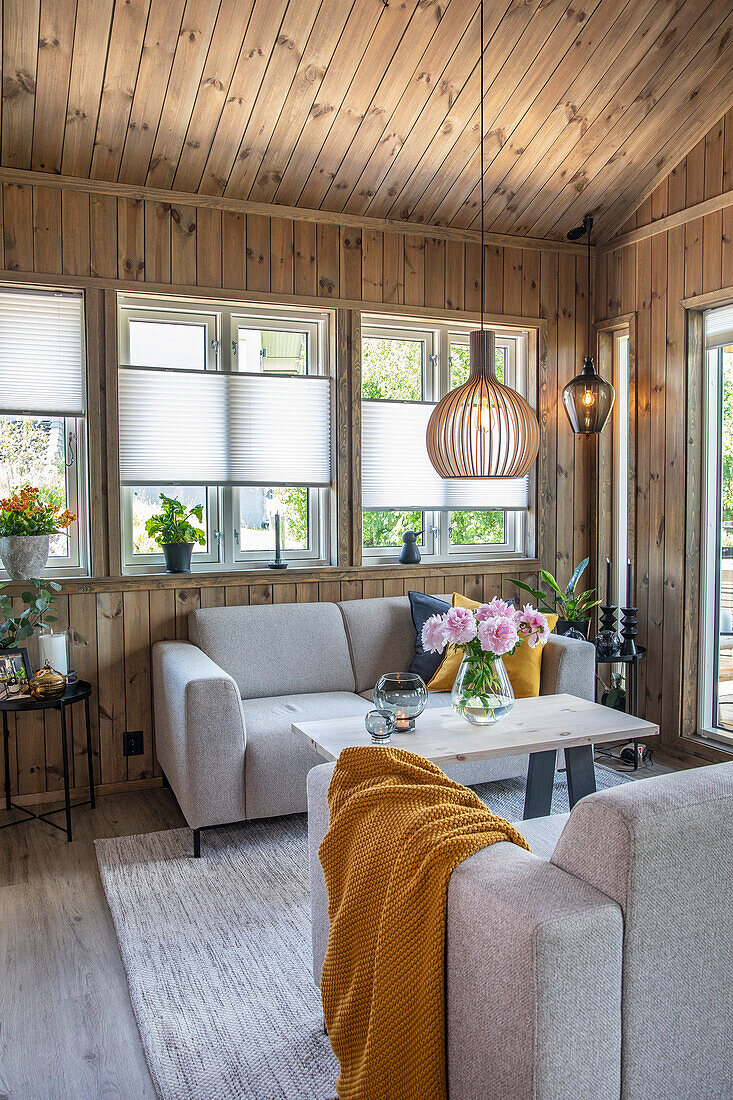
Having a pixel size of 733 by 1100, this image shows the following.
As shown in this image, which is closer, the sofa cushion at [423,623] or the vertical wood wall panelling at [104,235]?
the vertical wood wall panelling at [104,235]

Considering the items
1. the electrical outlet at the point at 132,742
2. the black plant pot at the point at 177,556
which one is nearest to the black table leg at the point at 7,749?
the electrical outlet at the point at 132,742

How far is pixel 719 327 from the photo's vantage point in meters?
4.00

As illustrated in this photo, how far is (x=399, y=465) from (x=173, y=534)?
4.07 feet

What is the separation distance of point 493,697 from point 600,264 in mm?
3069

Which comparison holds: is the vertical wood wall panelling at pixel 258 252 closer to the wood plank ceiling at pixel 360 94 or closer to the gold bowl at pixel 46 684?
the wood plank ceiling at pixel 360 94

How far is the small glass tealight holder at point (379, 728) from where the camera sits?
94.6 inches

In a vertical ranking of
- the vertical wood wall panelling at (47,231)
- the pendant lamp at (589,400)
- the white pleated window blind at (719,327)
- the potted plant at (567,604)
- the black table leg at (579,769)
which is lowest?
the black table leg at (579,769)

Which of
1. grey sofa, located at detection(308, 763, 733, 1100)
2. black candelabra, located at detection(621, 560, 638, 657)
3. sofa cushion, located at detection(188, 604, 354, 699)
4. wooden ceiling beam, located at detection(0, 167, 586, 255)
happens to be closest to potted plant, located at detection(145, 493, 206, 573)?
sofa cushion, located at detection(188, 604, 354, 699)

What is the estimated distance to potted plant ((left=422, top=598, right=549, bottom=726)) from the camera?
2.56 metres

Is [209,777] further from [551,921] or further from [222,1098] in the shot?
[551,921]

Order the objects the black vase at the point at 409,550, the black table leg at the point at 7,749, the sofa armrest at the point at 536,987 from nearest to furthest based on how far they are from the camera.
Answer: the sofa armrest at the point at 536,987 → the black table leg at the point at 7,749 → the black vase at the point at 409,550

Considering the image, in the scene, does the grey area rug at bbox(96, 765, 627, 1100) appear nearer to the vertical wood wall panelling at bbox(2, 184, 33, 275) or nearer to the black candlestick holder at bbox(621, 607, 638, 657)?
the black candlestick holder at bbox(621, 607, 638, 657)

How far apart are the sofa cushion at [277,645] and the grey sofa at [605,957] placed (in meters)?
2.50

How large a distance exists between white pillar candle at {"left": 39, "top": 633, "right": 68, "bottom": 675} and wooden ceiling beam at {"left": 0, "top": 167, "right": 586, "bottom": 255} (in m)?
1.91
